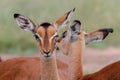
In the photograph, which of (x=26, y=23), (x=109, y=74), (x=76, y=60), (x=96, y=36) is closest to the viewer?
(x=109, y=74)

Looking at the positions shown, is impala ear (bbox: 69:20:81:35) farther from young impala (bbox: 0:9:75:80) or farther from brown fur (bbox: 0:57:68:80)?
brown fur (bbox: 0:57:68:80)

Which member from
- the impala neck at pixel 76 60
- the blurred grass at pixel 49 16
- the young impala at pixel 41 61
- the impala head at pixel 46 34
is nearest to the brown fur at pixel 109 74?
the impala neck at pixel 76 60

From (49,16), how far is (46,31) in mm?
8948

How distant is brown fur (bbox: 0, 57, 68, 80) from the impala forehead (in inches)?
38.8

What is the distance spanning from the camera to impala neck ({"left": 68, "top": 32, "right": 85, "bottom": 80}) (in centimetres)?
982

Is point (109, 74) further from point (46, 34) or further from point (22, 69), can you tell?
point (22, 69)

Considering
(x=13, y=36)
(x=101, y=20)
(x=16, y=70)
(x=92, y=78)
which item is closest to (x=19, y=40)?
(x=13, y=36)

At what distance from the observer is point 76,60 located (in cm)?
985

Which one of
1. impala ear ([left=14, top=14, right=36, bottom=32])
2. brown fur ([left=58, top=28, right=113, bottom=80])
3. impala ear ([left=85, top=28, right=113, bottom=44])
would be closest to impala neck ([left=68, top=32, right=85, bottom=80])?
brown fur ([left=58, top=28, right=113, bottom=80])

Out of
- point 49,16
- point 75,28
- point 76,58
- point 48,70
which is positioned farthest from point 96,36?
point 49,16

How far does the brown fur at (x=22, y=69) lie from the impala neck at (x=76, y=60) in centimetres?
50

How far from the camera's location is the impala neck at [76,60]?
982 centimetres

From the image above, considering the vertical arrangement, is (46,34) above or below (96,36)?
above

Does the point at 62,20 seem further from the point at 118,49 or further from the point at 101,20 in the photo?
the point at 101,20
